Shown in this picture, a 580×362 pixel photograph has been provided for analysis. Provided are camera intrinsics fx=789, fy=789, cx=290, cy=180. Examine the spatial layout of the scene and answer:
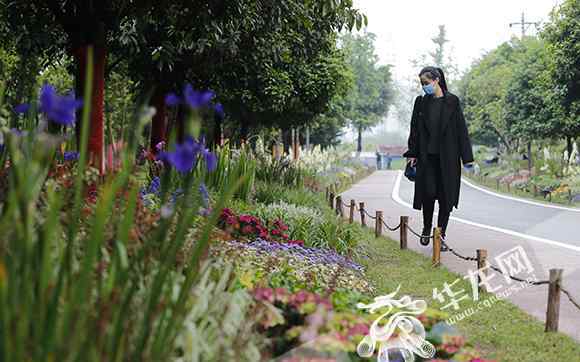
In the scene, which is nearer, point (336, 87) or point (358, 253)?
point (358, 253)

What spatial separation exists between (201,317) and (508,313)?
3.93 metres

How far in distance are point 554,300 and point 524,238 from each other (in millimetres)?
7335

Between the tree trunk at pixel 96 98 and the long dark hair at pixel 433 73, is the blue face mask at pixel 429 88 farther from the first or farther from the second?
the tree trunk at pixel 96 98

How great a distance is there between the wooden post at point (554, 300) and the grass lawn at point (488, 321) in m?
0.09

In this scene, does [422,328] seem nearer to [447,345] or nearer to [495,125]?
[447,345]

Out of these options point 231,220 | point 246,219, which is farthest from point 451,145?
point 231,220

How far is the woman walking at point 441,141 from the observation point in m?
9.95

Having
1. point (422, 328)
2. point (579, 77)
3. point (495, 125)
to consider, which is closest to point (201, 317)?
point (422, 328)

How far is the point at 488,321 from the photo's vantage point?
6.06 metres

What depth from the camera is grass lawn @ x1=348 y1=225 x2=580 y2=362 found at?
5.14 meters

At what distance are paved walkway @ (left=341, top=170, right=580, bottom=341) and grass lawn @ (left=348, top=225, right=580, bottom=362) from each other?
0.91 ft

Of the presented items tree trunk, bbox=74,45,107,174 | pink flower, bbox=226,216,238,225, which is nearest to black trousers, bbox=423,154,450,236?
pink flower, bbox=226,216,238,225

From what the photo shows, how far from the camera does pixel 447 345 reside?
3.97 meters

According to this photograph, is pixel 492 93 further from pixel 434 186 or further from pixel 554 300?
pixel 554 300
